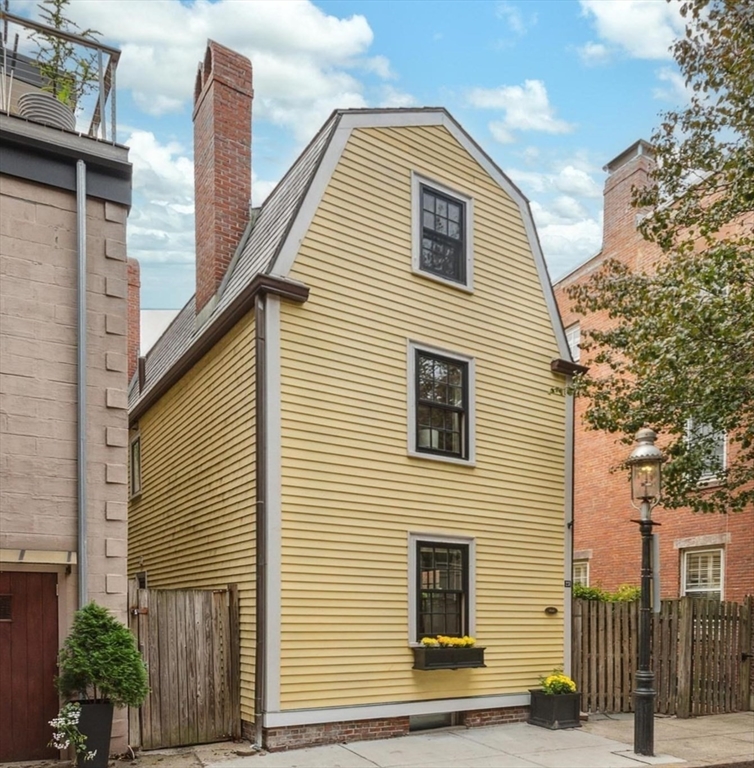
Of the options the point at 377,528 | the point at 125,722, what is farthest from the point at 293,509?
the point at 125,722

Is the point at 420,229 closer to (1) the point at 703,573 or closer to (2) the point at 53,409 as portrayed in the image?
(2) the point at 53,409

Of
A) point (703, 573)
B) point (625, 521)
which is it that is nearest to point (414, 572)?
point (703, 573)

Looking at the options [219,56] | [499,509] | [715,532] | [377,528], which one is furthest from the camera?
[715,532]

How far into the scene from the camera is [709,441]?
1290 cm

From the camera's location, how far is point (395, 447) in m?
10.8

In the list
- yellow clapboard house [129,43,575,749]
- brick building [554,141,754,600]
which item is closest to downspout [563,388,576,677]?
yellow clapboard house [129,43,575,749]

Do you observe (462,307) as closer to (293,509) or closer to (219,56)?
(293,509)

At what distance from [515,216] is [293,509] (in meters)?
6.35

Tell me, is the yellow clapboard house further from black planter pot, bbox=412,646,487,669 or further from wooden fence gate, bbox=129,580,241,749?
wooden fence gate, bbox=129,580,241,749

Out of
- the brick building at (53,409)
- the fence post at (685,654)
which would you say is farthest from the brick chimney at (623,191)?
the brick building at (53,409)

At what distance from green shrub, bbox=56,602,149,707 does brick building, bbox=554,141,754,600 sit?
429 inches

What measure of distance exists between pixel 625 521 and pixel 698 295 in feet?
27.5

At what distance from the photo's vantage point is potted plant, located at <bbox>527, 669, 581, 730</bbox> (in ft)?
36.6

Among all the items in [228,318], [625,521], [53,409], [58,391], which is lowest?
[625,521]
